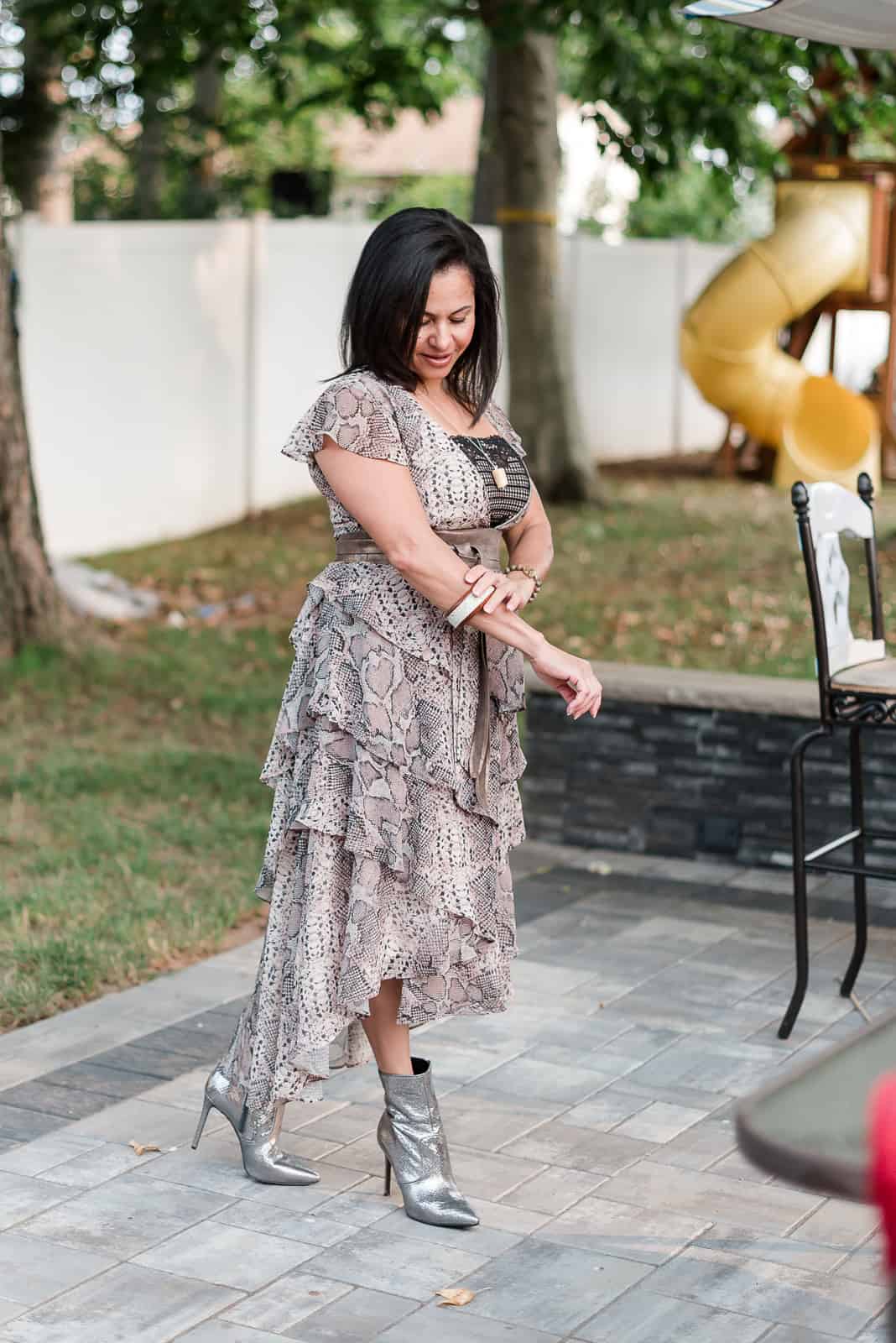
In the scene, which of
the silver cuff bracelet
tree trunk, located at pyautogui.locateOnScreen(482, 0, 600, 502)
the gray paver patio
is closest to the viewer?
the gray paver patio

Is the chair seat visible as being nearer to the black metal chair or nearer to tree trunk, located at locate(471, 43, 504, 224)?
the black metal chair

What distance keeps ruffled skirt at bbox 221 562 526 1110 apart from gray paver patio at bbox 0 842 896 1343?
0.34 meters

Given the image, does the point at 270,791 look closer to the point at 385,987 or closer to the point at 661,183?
the point at 385,987

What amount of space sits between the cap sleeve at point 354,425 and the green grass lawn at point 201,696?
1.85 metres

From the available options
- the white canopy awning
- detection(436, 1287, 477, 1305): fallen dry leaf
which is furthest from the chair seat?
detection(436, 1287, 477, 1305): fallen dry leaf

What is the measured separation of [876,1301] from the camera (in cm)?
315

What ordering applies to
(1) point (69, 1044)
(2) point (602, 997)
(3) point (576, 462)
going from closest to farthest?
(1) point (69, 1044) → (2) point (602, 997) → (3) point (576, 462)

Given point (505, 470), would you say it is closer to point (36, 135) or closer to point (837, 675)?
point (837, 675)

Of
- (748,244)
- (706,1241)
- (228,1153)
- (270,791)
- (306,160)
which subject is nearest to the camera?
(706,1241)

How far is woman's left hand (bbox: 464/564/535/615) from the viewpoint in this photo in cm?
329

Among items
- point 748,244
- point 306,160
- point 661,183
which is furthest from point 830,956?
point 306,160

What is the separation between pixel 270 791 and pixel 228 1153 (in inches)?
121

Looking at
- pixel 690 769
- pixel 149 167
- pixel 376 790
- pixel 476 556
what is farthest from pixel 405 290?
pixel 149 167

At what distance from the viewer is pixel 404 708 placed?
3.38 meters
